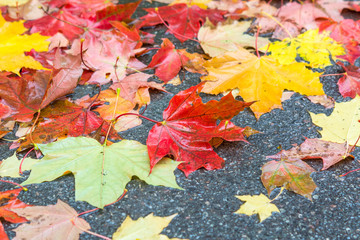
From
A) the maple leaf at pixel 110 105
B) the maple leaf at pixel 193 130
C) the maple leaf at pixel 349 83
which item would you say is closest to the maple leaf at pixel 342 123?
the maple leaf at pixel 349 83

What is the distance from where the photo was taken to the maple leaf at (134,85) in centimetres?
136

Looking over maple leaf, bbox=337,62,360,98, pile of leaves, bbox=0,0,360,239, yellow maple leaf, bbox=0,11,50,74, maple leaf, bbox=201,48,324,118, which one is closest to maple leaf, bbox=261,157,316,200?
pile of leaves, bbox=0,0,360,239

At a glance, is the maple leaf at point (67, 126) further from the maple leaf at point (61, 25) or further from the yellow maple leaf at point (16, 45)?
the maple leaf at point (61, 25)

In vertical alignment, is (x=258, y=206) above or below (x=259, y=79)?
below

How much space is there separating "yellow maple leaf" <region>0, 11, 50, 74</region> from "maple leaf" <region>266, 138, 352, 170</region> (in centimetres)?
101

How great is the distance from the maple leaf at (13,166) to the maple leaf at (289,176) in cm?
69

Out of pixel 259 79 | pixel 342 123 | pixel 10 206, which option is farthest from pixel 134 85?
pixel 342 123

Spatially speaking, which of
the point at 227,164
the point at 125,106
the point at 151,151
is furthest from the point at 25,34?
the point at 227,164

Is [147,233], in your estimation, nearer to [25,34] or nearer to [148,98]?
[148,98]

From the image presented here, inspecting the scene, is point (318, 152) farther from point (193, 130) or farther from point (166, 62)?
point (166, 62)

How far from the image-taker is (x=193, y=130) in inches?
42.4

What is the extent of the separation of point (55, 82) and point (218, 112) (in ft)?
1.94

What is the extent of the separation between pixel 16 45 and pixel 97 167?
0.92 m

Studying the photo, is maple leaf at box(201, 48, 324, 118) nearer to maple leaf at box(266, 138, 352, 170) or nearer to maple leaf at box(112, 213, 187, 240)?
maple leaf at box(266, 138, 352, 170)
